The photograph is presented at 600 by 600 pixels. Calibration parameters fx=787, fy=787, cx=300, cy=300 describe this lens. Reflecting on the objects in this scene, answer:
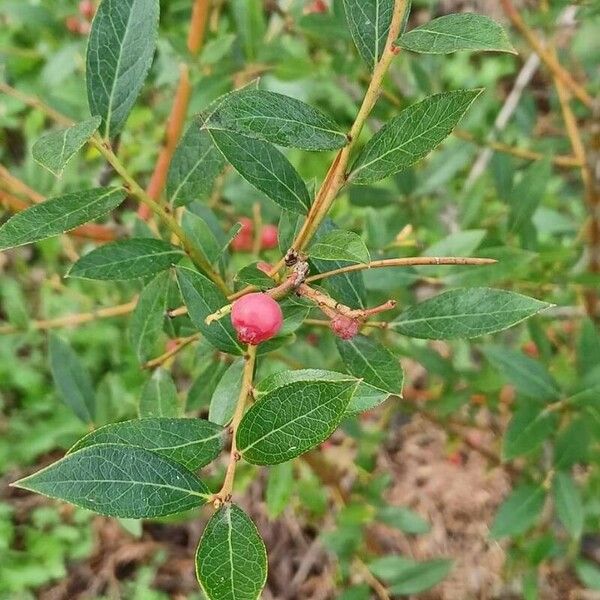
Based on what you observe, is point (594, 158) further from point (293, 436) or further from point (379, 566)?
point (293, 436)

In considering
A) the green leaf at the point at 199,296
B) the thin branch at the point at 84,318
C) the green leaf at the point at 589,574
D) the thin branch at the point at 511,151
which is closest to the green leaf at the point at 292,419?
the green leaf at the point at 199,296

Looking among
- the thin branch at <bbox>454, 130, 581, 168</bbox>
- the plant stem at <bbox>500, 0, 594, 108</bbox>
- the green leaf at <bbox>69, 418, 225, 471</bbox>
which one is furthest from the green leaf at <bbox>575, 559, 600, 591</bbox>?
the green leaf at <bbox>69, 418, 225, 471</bbox>

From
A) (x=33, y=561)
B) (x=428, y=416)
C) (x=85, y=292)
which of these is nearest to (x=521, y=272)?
(x=428, y=416)

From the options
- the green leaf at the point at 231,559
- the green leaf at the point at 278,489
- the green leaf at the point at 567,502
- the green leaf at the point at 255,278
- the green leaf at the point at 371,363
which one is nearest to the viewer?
the green leaf at the point at 231,559

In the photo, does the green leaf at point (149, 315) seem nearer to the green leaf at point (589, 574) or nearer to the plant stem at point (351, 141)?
the plant stem at point (351, 141)

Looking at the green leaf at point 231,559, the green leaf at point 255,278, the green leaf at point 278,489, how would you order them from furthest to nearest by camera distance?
the green leaf at point 278,489, the green leaf at point 255,278, the green leaf at point 231,559

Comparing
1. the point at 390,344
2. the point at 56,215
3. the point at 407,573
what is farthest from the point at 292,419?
the point at 407,573

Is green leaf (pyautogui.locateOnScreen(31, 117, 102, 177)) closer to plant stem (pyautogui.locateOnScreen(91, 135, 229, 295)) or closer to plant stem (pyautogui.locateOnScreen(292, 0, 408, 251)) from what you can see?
plant stem (pyautogui.locateOnScreen(91, 135, 229, 295))
